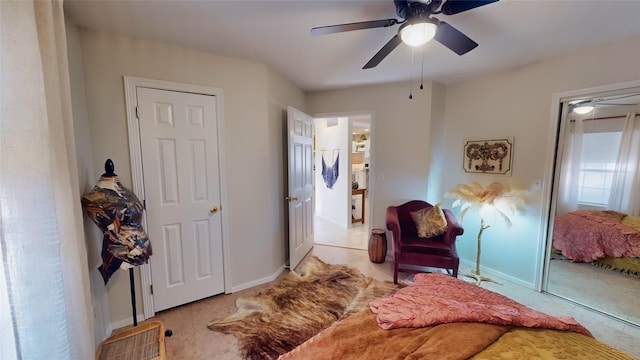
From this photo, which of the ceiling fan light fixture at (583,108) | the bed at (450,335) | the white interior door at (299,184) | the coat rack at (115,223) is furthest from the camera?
the white interior door at (299,184)

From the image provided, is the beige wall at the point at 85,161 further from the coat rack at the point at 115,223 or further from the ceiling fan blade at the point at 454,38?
the ceiling fan blade at the point at 454,38

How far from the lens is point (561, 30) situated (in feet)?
6.22

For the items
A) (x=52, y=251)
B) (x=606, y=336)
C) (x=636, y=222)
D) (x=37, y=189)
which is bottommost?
(x=606, y=336)

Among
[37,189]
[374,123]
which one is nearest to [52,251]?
[37,189]

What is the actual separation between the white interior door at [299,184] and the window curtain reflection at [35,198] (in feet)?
6.40

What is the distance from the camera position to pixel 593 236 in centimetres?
241

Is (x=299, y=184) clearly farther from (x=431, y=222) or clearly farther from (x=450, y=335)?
(x=450, y=335)

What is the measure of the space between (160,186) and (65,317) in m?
1.26

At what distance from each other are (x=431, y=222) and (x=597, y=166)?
5.05 ft

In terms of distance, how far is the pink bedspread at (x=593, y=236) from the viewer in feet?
7.30

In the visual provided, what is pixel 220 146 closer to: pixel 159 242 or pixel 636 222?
pixel 159 242

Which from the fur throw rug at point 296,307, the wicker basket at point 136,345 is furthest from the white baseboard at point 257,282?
the wicker basket at point 136,345

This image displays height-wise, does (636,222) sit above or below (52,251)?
below

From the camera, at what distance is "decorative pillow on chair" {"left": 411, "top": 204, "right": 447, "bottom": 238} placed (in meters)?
2.75
